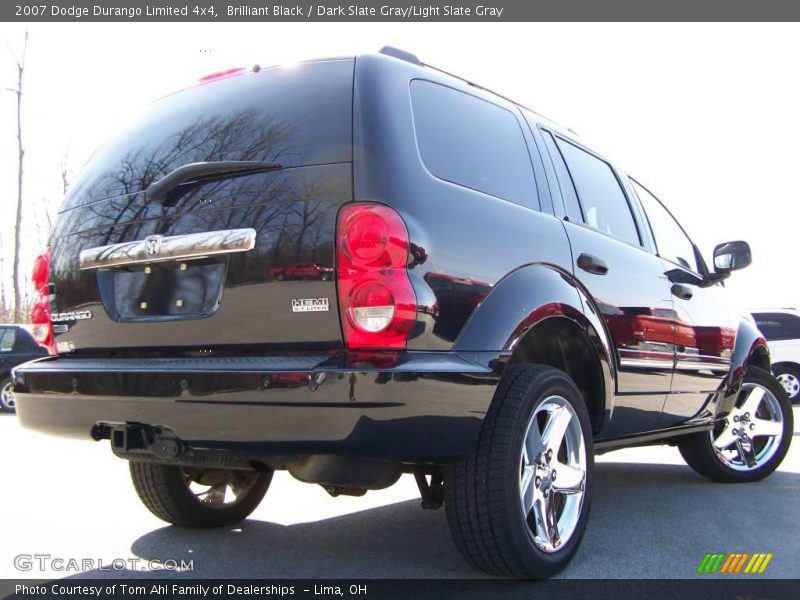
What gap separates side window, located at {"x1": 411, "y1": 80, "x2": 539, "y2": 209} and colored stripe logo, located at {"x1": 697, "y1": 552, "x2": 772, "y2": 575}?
1.70 metres

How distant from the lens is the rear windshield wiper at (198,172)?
2.70 m

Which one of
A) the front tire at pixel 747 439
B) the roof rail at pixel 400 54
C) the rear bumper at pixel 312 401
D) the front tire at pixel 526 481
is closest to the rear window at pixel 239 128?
the roof rail at pixel 400 54

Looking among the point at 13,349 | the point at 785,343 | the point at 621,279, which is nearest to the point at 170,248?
the point at 621,279

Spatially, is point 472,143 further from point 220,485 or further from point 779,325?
point 779,325

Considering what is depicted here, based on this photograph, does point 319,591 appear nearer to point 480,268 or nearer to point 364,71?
point 480,268

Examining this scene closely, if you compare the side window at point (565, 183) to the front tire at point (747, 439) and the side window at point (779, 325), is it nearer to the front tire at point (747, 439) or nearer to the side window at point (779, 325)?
the front tire at point (747, 439)

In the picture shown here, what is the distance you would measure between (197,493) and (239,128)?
80.0 inches

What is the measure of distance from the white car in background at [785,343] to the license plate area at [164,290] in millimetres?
12174

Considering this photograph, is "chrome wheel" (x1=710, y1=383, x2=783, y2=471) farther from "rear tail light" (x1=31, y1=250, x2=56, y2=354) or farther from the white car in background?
the white car in background

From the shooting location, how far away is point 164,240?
2.78 m

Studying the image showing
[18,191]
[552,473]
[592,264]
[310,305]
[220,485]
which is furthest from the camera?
[18,191]

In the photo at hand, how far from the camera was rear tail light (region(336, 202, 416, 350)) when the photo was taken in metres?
2.42

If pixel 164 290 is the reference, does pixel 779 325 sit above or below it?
below

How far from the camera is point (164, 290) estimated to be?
2.77 meters
